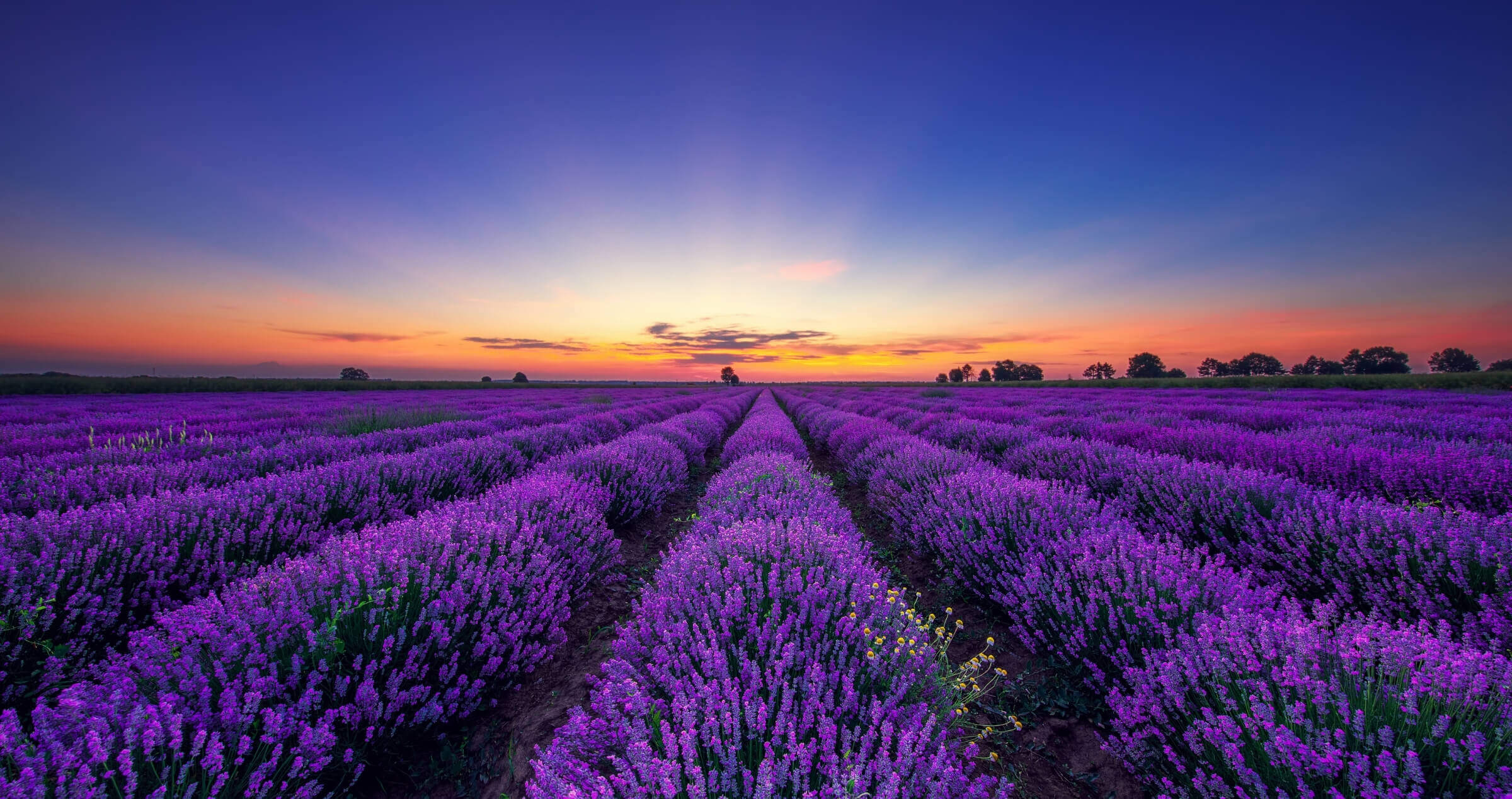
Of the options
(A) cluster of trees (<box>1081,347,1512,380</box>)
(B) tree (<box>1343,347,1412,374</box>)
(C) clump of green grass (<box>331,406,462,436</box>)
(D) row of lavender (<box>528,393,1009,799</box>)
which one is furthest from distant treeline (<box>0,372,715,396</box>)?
(B) tree (<box>1343,347,1412,374</box>)

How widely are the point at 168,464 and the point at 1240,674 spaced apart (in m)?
8.37

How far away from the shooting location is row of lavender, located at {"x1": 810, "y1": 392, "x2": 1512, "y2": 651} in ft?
7.19

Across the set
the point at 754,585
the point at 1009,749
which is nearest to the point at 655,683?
the point at 754,585

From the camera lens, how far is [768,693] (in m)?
1.60

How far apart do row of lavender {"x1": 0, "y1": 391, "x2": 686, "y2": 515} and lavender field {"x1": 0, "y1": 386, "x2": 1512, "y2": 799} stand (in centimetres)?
7

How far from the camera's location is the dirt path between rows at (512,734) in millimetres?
1953

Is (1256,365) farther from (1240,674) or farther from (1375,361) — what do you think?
(1240,674)

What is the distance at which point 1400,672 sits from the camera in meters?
1.40

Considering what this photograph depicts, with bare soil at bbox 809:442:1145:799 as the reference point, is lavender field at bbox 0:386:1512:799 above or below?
above

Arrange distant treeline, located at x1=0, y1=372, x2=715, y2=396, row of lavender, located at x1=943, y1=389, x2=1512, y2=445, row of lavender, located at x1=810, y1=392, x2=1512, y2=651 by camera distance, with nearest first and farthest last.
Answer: row of lavender, located at x1=810, y1=392, x2=1512, y2=651 < row of lavender, located at x1=943, y1=389, x2=1512, y2=445 < distant treeline, located at x1=0, y1=372, x2=715, y2=396

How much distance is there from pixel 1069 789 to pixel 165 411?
19365mm

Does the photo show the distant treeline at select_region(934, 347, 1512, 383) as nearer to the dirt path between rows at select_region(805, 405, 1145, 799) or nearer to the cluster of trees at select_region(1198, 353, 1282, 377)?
the cluster of trees at select_region(1198, 353, 1282, 377)

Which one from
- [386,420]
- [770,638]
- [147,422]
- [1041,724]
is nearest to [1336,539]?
[1041,724]

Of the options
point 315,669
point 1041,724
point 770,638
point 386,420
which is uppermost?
point 386,420
